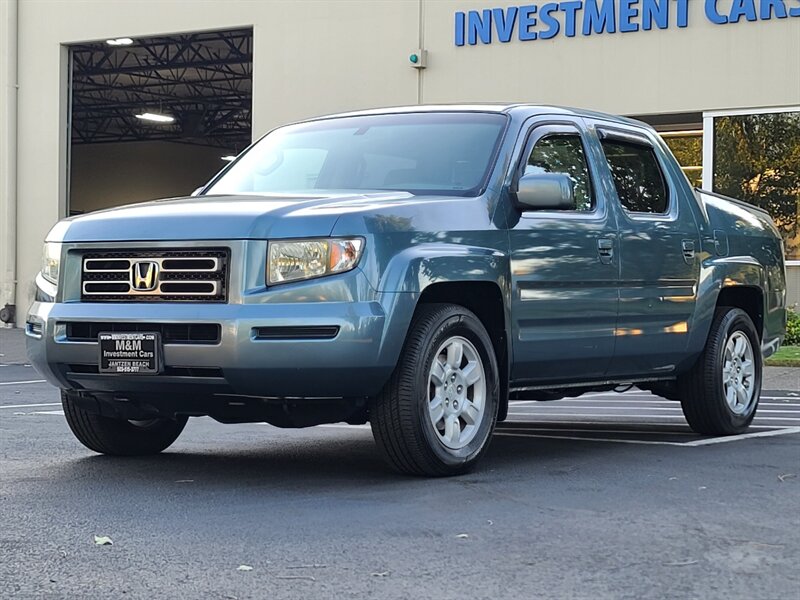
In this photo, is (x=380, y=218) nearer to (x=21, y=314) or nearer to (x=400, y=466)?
(x=400, y=466)

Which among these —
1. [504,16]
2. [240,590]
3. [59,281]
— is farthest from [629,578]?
[504,16]

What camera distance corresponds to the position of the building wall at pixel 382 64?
20078 millimetres

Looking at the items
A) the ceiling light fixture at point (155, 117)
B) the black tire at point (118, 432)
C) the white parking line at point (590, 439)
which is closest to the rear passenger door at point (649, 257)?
the white parking line at point (590, 439)

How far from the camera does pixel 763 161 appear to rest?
20141 millimetres

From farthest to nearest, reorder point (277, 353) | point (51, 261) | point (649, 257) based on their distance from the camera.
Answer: point (649, 257) → point (51, 261) → point (277, 353)

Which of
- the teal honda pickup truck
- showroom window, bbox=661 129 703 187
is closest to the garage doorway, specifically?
showroom window, bbox=661 129 703 187

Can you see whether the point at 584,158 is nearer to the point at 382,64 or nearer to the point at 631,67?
the point at 631,67

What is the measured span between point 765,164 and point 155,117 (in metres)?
31.1

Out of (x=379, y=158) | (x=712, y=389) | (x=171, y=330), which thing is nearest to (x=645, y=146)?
(x=712, y=389)

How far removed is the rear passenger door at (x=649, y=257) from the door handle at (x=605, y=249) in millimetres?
108

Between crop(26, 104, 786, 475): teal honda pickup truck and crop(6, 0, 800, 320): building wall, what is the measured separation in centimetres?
1186

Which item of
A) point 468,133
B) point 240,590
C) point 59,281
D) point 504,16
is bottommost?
point 240,590

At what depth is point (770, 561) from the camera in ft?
16.0

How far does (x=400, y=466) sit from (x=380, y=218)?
1.14 metres
